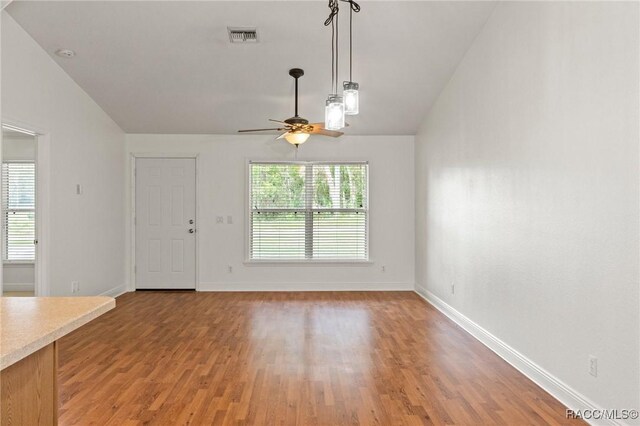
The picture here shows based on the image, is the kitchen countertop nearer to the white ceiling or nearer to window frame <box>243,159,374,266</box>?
the white ceiling

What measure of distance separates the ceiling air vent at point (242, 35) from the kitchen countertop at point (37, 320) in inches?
129

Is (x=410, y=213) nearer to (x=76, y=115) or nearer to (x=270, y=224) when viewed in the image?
(x=270, y=224)

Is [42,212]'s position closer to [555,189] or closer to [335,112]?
[335,112]

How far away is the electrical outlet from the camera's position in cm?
237

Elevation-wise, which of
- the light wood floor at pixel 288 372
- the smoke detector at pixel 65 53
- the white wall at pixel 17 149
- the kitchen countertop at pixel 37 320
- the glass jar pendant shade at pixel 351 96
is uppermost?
the smoke detector at pixel 65 53

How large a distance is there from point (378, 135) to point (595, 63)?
4.10 metres

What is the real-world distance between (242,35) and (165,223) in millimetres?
3426

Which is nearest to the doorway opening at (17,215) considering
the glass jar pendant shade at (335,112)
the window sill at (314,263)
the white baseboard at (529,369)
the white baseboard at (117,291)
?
the white baseboard at (117,291)

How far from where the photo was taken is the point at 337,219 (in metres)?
6.49

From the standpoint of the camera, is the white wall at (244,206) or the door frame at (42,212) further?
the white wall at (244,206)

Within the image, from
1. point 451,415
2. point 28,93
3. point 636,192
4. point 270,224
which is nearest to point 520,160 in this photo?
point 636,192

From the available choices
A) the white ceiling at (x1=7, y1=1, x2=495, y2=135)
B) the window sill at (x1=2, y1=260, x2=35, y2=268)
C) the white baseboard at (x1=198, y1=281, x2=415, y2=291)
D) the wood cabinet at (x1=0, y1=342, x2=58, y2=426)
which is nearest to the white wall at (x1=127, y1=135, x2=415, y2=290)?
the white baseboard at (x1=198, y1=281, x2=415, y2=291)

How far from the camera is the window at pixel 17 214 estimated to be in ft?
21.1

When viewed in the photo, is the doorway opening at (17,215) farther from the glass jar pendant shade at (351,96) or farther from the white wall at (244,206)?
the glass jar pendant shade at (351,96)
